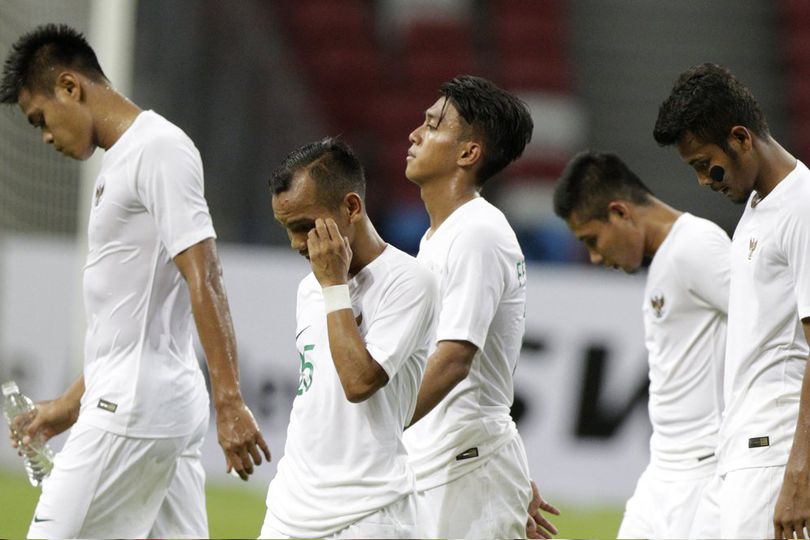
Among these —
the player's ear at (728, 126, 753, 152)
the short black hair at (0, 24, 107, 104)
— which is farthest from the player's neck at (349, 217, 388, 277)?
the short black hair at (0, 24, 107, 104)

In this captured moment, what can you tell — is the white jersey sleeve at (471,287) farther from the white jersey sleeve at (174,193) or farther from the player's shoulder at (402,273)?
the white jersey sleeve at (174,193)

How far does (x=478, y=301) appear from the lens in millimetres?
4320

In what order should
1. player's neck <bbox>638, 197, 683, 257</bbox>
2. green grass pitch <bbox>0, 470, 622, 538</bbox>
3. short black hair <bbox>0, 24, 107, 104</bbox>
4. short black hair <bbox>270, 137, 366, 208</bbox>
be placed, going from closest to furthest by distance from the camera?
short black hair <bbox>270, 137, 366, 208</bbox> → short black hair <bbox>0, 24, 107, 104</bbox> → player's neck <bbox>638, 197, 683, 257</bbox> → green grass pitch <bbox>0, 470, 622, 538</bbox>

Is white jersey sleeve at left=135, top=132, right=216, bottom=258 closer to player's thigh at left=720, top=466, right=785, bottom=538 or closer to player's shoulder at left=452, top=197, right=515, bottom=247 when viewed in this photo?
player's shoulder at left=452, top=197, right=515, bottom=247

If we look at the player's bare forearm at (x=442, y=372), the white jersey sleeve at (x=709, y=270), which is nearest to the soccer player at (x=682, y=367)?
the white jersey sleeve at (x=709, y=270)

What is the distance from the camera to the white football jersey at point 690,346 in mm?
5305

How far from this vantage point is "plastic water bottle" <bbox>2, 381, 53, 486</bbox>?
4793 mm

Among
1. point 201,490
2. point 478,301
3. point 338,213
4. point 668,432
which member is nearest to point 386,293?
point 338,213

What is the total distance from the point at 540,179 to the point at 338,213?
11.5 metres

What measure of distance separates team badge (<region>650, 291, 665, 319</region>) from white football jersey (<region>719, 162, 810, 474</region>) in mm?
1299

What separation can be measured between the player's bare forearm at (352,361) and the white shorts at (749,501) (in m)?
1.19

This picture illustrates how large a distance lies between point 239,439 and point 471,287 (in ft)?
3.13

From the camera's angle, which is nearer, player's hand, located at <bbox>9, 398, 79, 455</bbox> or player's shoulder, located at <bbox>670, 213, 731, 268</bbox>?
player's hand, located at <bbox>9, 398, 79, 455</bbox>

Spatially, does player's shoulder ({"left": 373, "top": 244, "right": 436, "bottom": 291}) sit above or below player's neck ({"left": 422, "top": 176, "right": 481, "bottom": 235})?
below
